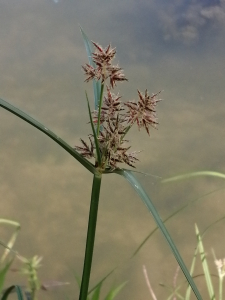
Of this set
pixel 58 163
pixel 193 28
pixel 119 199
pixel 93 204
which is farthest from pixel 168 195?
pixel 193 28

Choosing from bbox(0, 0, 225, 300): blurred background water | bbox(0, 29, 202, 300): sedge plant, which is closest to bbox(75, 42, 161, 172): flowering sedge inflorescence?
bbox(0, 29, 202, 300): sedge plant

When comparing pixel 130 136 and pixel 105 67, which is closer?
pixel 105 67

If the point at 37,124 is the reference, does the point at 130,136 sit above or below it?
above

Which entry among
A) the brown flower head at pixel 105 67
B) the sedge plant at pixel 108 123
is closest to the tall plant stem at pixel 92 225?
the sedge plant at pixel 108 123

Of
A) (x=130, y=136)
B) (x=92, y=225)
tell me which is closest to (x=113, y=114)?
(x=92, y=225)

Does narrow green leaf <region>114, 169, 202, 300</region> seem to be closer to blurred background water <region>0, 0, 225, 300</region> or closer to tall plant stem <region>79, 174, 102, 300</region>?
tall plant stem <region>79, 174, 102, 300</region>

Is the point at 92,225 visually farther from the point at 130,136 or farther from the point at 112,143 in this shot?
the point at 130,136

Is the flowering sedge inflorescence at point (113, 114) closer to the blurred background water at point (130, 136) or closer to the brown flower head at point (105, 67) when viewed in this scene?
the brown flower head at point (105, 67)
